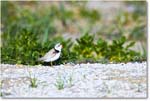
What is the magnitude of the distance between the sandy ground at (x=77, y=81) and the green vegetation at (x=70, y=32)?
0.71 feet

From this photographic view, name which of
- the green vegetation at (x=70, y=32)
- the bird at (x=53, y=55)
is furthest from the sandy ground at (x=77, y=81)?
the green vegetation at (x=70, y=32)

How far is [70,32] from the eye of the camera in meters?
8.91

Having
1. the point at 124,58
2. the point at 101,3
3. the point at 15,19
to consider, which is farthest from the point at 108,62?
the point at 101,3

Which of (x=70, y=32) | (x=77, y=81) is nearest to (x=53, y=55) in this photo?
(x=77, y=81)

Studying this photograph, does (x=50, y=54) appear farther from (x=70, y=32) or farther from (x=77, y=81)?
(x=70, y=32)

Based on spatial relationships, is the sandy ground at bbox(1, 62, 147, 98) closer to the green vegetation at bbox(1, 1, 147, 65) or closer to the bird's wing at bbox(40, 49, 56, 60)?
the bird's wing at bbox(40, 49, 56, 60)

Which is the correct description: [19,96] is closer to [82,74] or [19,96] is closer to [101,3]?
[82,74]

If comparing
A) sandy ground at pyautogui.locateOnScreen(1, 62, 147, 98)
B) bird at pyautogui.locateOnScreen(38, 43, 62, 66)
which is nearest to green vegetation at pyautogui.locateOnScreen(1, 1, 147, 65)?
bird at pyautogui.locateOnScreen(38, 43, 62, 66)

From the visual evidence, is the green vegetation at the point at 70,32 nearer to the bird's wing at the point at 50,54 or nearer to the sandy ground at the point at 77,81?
the bird's wing at the point at 50,54

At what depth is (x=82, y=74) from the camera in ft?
17.8

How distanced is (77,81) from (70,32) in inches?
144

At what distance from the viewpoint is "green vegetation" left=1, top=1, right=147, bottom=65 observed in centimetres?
610

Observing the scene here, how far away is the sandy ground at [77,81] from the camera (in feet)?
16.7

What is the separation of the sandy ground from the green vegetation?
21 centimetres
